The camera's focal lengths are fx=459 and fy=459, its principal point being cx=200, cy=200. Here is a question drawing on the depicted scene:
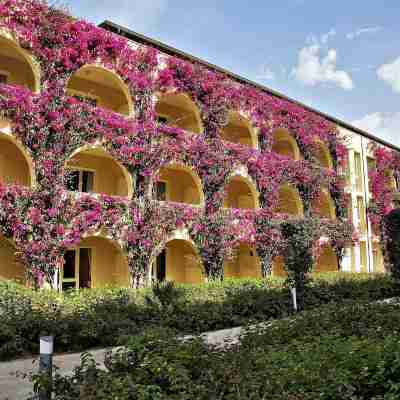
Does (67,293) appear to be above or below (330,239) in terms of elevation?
below

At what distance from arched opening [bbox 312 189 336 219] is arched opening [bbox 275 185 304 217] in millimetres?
1102

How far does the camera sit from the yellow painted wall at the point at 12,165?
15.5 metres

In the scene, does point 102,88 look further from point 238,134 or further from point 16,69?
point 238,134

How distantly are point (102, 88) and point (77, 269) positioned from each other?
725 cm

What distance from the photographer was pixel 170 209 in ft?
55.9

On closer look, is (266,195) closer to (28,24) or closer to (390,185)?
(28,24)

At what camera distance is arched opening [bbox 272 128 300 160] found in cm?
2409

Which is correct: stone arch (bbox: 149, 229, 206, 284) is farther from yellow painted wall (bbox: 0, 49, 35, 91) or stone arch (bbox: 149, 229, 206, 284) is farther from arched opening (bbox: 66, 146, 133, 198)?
yellow painted wall (bbox: 0, 49, 35, 91)

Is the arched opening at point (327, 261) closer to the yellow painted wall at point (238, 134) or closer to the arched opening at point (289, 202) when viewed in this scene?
the arched opening at point (289, 202)

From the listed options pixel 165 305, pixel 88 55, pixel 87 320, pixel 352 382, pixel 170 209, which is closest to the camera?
pixel 352 382

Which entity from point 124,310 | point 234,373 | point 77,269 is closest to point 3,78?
point 77,269

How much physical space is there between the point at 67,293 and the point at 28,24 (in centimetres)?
873

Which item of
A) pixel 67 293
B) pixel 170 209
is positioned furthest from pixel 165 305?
pixel 170 209

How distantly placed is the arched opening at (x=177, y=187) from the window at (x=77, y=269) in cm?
433
